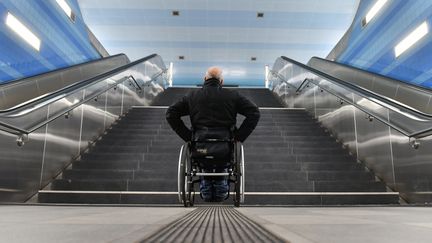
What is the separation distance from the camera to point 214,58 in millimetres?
16297

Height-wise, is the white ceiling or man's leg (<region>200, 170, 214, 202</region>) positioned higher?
the white ceiling

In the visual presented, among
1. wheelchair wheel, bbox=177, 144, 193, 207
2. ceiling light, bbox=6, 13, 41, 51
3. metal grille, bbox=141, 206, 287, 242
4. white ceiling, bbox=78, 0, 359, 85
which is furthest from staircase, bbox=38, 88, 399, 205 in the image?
white ceiling, bbox=78, 0, 359, 85

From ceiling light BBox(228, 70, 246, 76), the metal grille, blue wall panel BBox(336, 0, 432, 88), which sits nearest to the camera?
the metal grille

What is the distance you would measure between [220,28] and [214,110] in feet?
36.3

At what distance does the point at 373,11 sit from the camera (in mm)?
10031

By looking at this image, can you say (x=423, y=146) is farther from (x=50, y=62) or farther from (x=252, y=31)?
(x=252, y=31)

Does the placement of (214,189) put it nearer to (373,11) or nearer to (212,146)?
(212,146)

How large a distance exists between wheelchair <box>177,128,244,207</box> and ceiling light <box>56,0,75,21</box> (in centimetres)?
902

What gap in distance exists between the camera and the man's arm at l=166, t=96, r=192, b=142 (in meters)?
3.13

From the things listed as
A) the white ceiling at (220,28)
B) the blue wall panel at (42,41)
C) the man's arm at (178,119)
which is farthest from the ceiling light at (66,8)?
the man's arm at (178,119)

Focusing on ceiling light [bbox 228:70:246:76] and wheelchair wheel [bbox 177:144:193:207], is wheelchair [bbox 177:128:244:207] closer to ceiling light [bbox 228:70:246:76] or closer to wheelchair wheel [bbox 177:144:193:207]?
wheelchair wheel [bbox 177:144:193:207]

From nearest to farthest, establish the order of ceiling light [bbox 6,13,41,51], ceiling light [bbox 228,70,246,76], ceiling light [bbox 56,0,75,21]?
1. ceiling light [bbox 6,13,41,51]
2. ceiling light [bbox 56,0,75,21]
3. ceiling light [bbox 228,70,246,76]

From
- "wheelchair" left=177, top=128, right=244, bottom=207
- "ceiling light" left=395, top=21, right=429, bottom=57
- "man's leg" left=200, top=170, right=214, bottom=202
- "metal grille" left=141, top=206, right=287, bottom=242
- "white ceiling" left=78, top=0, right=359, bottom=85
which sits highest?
"white ceiling" left=78, top=0, right=359, bottom=85

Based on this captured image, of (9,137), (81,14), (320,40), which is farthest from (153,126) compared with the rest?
(320,40)
